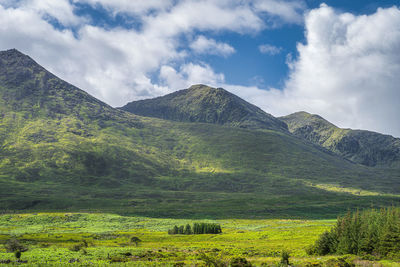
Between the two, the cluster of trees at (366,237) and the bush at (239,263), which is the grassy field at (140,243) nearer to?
the cluster of trees at (366,237)

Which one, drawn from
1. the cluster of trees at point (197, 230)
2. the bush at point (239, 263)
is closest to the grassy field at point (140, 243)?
the cluster of trees at point (197, 230)

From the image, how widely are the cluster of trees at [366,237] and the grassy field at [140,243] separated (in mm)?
5465

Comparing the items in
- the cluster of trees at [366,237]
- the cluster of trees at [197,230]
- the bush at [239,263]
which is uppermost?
the cluster of trees at [366,237]

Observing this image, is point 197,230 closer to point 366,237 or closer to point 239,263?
point 366,237

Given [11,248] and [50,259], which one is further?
[11,248]

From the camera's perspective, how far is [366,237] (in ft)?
194

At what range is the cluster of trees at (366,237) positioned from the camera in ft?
180

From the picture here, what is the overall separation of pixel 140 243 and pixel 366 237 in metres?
63.7

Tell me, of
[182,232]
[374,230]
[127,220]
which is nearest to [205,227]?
[182,232]

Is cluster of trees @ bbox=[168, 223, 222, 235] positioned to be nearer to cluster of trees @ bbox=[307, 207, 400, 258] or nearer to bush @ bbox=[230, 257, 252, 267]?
cluster of trees @ bbox=[307, 207, 400, 258]

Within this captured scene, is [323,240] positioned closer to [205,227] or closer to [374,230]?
[374,230]

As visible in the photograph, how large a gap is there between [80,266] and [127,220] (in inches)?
5065

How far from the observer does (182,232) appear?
424 ft

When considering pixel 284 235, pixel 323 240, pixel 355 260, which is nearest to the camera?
pixel 355 260
